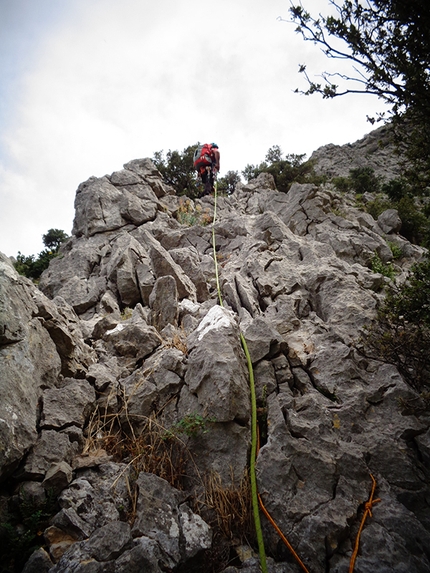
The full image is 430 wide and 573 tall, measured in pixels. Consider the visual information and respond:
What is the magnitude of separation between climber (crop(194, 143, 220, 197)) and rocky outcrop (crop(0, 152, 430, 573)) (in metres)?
11.2

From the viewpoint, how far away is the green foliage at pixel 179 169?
2036cm

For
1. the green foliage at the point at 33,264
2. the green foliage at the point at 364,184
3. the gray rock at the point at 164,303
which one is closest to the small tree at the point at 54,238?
the green foliage at the point at 33,264

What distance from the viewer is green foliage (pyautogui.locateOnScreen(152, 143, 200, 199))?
20.4 metres

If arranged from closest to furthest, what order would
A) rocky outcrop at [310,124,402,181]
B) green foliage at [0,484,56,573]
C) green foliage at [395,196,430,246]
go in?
1. green foliage at [0,484,56,573]
2. green foliage at [395,196,430,246]
3. rocky outcrop at [310,124,402,181]

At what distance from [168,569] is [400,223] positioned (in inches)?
553

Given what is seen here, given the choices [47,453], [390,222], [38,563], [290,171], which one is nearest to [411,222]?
[390,222]

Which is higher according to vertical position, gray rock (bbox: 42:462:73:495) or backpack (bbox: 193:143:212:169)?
backpack (bbox: 193:143:212:169)

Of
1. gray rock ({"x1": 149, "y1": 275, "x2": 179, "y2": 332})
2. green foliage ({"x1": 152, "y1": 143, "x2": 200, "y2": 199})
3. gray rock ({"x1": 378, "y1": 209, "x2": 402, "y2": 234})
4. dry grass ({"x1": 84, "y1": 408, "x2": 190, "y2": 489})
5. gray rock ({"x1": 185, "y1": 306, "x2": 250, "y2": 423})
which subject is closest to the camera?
dry grass ({"x1": 84, "y1": 408, "x2": 190, "y2": 489})

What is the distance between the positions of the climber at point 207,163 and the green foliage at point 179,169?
242 centimetres

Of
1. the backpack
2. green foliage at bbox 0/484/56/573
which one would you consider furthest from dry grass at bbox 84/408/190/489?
the backpack

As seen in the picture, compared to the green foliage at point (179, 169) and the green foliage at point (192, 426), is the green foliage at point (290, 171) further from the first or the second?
the green foliage at point (192, 426)

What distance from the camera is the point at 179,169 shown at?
815 inches

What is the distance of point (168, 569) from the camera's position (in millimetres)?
2971

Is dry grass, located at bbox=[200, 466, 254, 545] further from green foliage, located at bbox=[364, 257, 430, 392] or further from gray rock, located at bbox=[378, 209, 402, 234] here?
gray rock, located at bbox=[378, 209, 402, 234]
